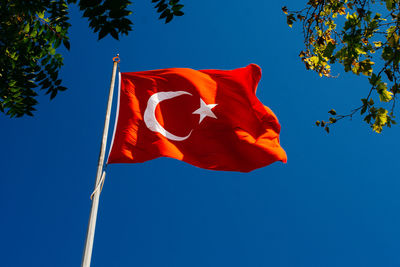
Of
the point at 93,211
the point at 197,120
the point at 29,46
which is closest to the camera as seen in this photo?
the point at 29,46

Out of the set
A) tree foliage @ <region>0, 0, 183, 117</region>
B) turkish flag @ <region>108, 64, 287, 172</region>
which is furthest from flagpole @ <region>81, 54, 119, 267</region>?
tree foliage @ <region>0, 0, 183, 117</region>

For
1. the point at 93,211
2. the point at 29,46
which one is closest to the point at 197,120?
the point at 93,211

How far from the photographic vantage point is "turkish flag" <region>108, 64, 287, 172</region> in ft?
25.8

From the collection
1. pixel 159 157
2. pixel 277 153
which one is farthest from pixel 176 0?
pixel 277 153

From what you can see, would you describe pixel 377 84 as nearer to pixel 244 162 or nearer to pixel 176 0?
pixel 176 0

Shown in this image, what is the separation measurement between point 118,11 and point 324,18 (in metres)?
4.28

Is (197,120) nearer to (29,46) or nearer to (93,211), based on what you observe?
(93,211)

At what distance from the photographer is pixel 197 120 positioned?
888 centimetres

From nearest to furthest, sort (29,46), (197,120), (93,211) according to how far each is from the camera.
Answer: (29,46) < (93,211) < (197,120)

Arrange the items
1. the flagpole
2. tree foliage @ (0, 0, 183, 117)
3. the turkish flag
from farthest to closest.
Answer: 1. the turkish flag
2. the flagpole
3. tree foliage @ (0, 0, 183, 117)

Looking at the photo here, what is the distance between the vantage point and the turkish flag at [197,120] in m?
7.88

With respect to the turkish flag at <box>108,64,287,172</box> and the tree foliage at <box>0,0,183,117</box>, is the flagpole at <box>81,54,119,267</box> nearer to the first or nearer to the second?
the turkish flag at <box>108,64,287,172</box>

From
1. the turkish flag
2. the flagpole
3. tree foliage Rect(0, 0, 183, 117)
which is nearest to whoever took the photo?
tree foliage Rect(0, 0, 183, 117)

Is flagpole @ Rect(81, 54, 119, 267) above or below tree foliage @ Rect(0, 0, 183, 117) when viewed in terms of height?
below
